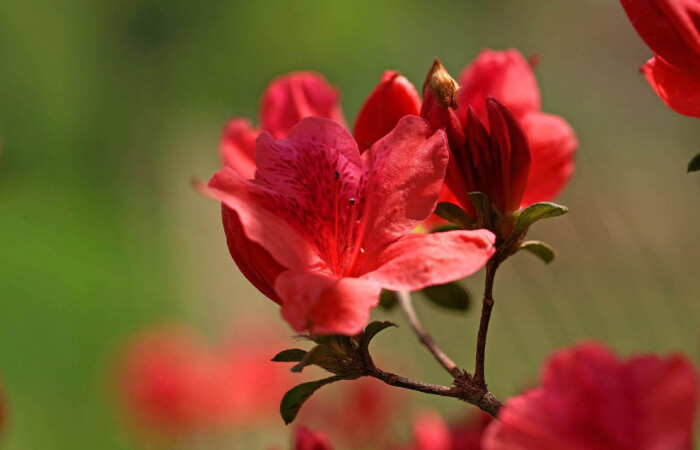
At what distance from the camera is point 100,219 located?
9.80 ft

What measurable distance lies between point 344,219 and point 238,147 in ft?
0.39

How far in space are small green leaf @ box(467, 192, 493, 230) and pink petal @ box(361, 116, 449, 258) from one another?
0.8 inches

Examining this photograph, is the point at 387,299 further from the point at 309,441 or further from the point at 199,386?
the point at 199,386

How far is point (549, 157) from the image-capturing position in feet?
1.20

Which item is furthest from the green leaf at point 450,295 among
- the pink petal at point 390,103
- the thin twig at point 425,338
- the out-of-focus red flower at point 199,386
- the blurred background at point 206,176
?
the out-of-focus red flower at point 199,386

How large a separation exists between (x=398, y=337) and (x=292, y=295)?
5.88 feet

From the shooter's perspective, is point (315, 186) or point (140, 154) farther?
point (140, 154)

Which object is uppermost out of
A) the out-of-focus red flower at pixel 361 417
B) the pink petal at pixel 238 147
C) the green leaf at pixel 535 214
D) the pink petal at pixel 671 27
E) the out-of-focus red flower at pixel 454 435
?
the pink petal at pixel 238 147

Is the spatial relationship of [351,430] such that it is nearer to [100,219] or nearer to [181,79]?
[100,219]

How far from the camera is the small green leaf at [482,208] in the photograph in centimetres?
29

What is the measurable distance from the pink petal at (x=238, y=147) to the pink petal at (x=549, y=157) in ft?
0.44

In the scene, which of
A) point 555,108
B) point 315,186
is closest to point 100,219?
point 555,108

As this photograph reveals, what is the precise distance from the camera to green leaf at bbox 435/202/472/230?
0.30m

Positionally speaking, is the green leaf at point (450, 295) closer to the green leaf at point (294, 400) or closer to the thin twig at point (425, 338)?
the thin twig at point (425, 338)
